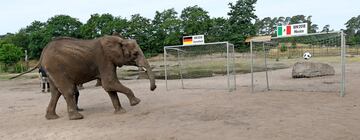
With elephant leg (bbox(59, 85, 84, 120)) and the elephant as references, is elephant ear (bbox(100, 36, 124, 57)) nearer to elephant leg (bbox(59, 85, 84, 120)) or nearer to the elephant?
the elephant

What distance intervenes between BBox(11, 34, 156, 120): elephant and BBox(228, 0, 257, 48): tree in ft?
164

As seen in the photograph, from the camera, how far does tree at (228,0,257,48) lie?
59.1m

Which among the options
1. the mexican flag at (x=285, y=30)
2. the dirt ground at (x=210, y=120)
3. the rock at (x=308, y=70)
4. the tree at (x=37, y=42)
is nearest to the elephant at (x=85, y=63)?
the dirt ground at (x=210, y=120)

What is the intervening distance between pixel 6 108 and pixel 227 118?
27.2 feet

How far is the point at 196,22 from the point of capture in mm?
61875

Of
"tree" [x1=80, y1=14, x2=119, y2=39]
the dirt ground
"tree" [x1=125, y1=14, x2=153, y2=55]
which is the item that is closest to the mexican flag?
the dirt ground

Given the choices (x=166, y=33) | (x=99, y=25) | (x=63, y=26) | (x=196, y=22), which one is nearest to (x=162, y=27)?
(x=166, y=33)

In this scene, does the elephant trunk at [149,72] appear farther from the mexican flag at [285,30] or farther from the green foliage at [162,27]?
the green foliage at [162,27]

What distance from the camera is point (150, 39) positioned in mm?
62688

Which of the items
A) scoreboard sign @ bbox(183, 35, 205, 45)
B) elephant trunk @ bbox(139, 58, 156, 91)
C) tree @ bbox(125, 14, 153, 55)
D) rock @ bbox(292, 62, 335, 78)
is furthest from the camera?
tree @ bbox(125, 14, 153, 55)

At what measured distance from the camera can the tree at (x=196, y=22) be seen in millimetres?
61812

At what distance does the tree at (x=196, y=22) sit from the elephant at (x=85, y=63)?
2060 inches

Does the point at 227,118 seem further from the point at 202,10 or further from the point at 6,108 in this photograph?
the point at 202,10

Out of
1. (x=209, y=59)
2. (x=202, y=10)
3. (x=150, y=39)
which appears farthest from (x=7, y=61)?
(x=209, y=59)
